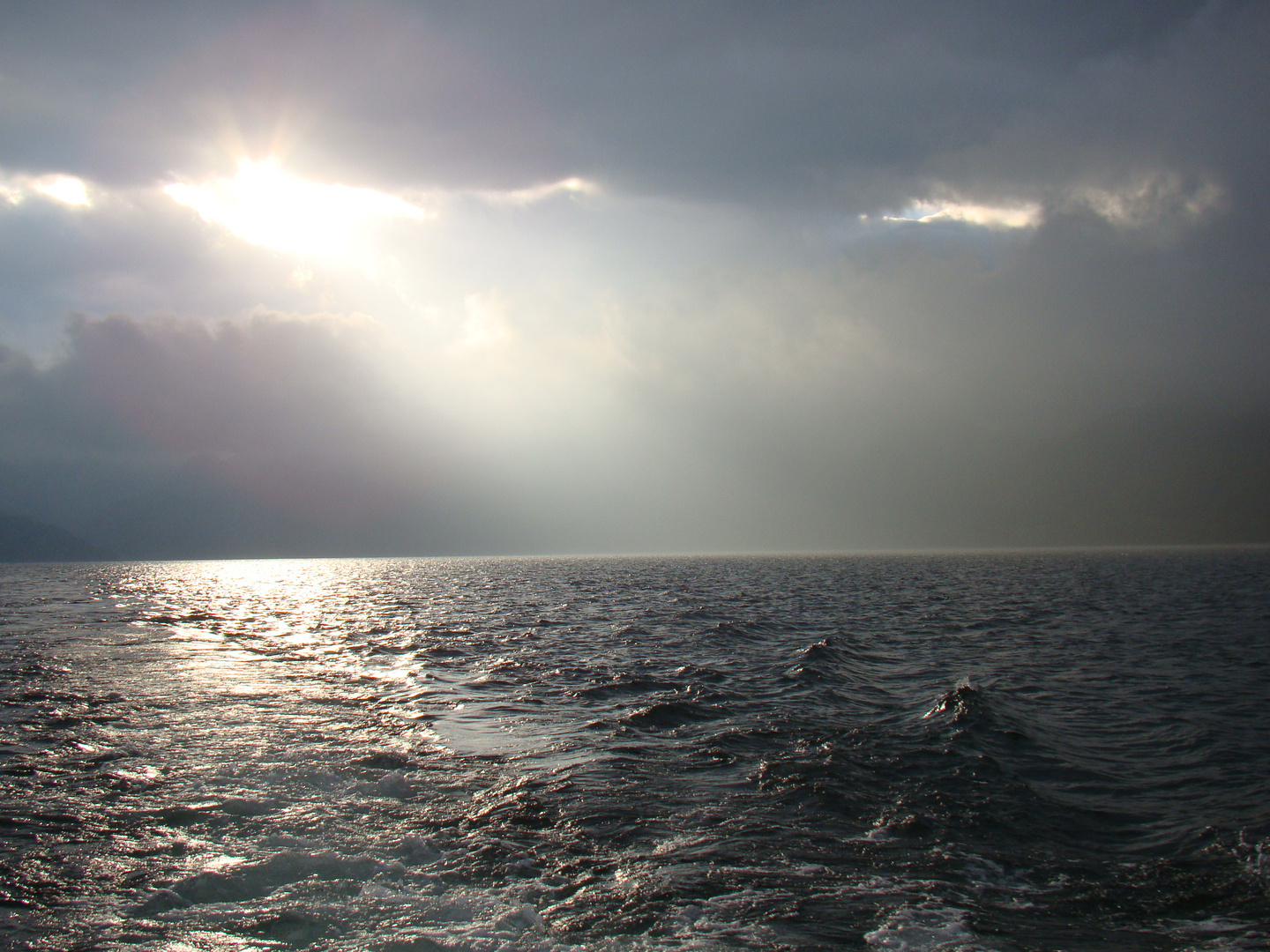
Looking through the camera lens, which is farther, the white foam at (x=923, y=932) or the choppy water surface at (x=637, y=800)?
the choppy water surface at (x=637, y=800)

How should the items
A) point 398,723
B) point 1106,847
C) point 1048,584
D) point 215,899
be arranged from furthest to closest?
point 1048,584, point 398,723, point 1106,847, point 215,899

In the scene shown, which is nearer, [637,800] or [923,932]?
[923,932]

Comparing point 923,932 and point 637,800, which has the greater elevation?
point 923,932

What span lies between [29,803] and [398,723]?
7527 millimetres

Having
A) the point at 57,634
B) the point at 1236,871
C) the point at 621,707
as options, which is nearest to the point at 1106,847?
the point at 1236,871

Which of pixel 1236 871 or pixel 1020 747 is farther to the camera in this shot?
pixel 1020 747

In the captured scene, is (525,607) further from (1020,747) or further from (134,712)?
(1020,747)

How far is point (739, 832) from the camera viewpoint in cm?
1111

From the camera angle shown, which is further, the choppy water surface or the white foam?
the choppy water surface

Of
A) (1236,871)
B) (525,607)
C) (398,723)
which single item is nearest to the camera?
(1236,871)

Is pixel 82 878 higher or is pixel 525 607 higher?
pixel 82 878

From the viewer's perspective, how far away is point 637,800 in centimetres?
1255

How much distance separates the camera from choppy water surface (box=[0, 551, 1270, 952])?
329 inches

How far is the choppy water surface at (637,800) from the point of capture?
27.4 feet
